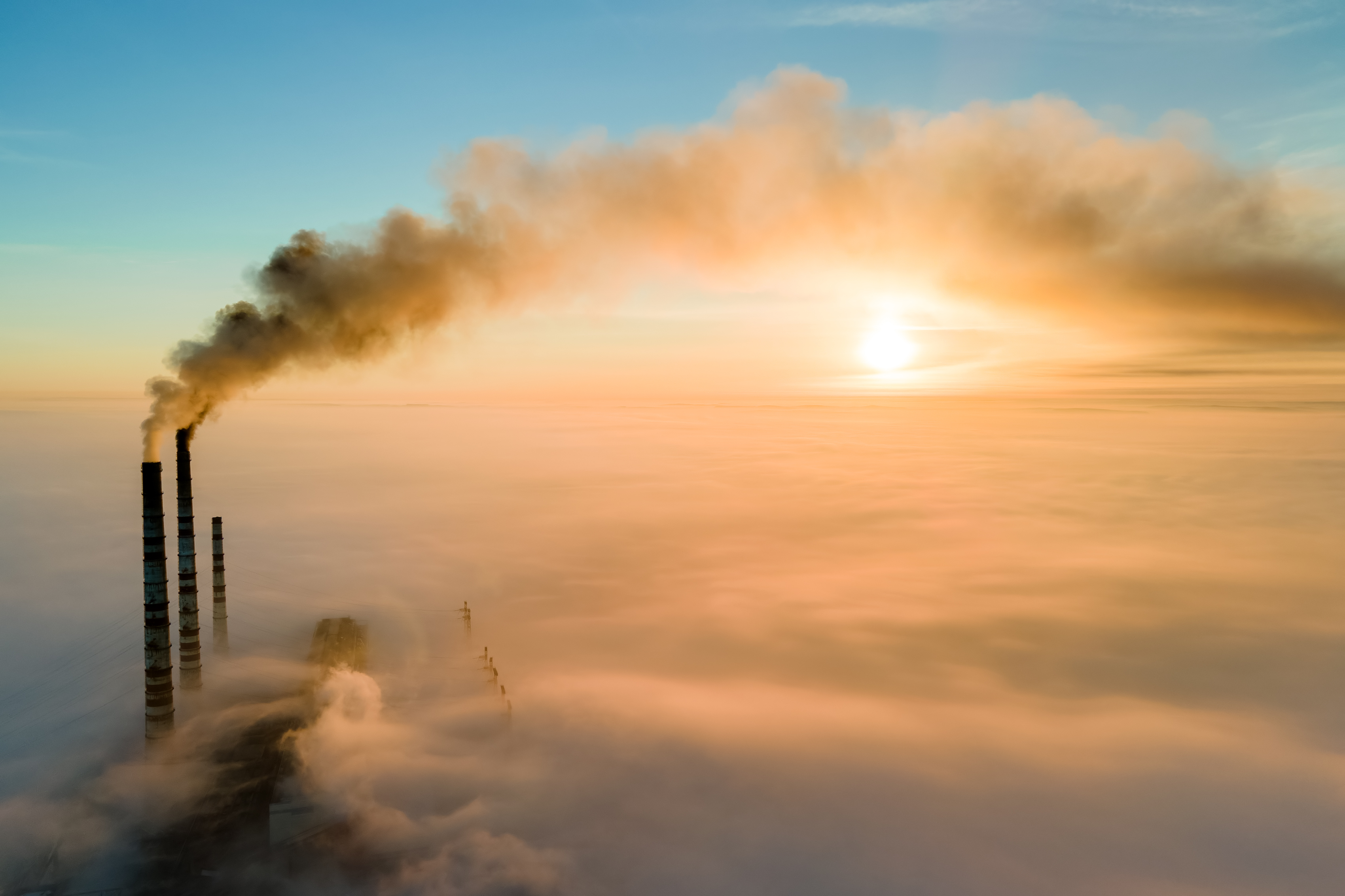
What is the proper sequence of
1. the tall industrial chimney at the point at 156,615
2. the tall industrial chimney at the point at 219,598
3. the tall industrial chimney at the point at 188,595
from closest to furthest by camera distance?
the tall industrial chimney at the point at 156,615 < the tall industrial chimney at the point at 188,595 < the tall industrial chimney at the point at 219,598

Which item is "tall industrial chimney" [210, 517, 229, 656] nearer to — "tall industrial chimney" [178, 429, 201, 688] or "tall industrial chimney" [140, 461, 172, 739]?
"tall industrial chimney" [178, 429, 201, 688]

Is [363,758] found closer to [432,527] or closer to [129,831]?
[129,831]

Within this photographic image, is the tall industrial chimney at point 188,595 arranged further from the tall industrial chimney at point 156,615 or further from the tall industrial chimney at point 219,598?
the tall industrial chimney at point 219,598

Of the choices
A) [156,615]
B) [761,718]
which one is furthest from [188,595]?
[761,718]

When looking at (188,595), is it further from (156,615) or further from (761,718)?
(761,718)

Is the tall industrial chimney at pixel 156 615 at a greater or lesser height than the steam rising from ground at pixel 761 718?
greater
